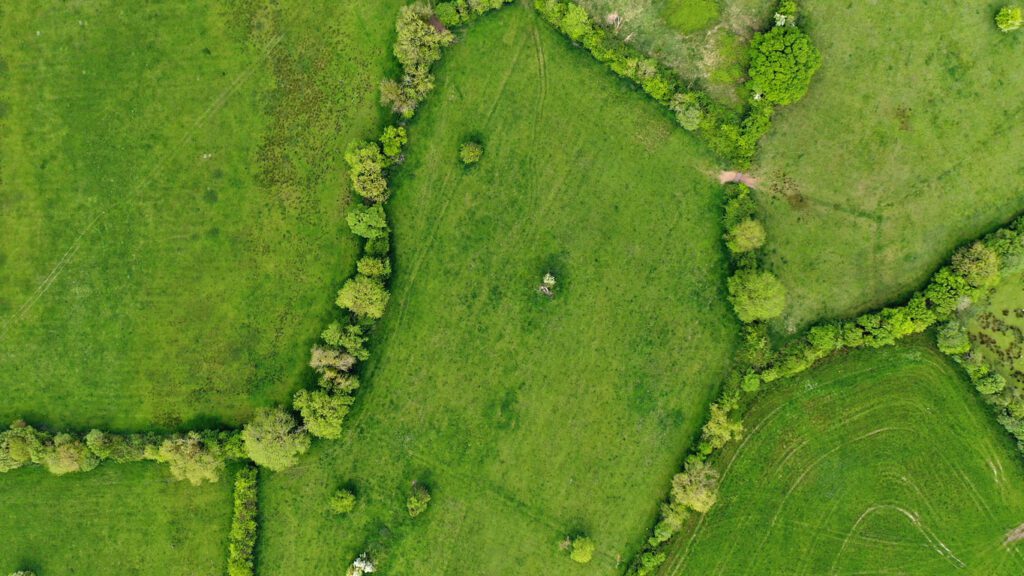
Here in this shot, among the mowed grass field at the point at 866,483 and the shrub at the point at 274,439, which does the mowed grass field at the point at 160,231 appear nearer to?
the shrub at the point at 274,439

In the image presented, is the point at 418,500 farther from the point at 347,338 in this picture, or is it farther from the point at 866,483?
the point at 866,483

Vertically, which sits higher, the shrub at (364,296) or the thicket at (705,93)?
the thicket at (705,93)

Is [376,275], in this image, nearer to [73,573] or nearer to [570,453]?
[570,453]

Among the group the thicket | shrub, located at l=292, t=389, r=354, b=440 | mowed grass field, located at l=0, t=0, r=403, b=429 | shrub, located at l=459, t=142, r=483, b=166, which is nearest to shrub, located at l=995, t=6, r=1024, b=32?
the thicket

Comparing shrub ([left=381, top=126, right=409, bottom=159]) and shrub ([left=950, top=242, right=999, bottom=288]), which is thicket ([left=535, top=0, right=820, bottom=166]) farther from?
shrub ([left=950, top=242, right=999, bottom=288])

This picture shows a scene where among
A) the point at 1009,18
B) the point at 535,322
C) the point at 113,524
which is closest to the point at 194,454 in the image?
the point at 113,524

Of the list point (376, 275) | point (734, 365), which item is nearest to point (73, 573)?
point (376, 275)

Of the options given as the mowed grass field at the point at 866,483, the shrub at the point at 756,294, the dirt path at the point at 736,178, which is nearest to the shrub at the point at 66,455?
the mowed grass field at the point at 866,483
